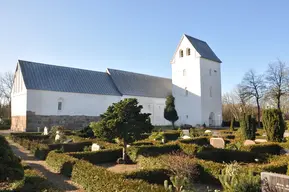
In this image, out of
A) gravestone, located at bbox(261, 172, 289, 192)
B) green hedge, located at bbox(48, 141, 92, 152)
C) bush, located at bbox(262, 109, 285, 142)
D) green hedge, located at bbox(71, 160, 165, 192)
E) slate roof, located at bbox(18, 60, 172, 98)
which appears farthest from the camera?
slate roof, located at bbox(18, 60, 172, 98)

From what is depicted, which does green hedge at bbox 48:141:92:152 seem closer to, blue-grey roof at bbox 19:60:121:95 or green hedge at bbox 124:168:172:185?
green hedge at bbox 124:168:172:185

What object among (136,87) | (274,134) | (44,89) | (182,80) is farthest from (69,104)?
(274,134)

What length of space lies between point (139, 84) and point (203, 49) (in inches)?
392

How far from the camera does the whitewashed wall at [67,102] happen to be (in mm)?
24312

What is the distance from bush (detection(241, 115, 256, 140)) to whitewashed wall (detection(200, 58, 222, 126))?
15225mm

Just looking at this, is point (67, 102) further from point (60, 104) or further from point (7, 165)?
point (7, 165)

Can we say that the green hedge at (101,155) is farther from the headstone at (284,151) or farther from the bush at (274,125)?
the bush at (274,125)

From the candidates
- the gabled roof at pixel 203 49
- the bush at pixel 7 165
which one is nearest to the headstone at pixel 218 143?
the bush at pixel 7 165

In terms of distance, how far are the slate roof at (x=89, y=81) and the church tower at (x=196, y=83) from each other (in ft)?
12.6

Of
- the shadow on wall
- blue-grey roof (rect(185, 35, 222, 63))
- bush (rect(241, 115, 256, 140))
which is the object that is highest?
blue-grey roof (rect(185, 35, 222, 63))

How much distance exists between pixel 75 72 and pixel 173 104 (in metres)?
13.0

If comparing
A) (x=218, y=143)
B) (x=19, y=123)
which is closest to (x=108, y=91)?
(x=19, y=123)

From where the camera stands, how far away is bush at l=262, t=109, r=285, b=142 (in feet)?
47.1

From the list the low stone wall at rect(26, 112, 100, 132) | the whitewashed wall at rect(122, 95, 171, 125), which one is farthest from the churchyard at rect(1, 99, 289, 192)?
the whitewashed wall at rect(122, 95, 171, 125)
